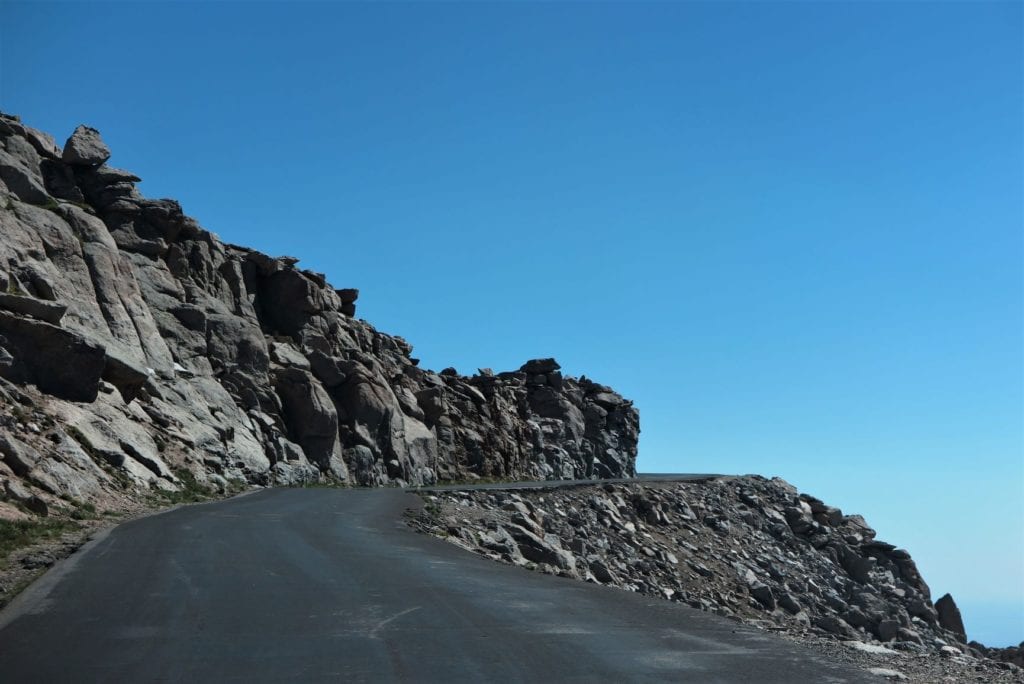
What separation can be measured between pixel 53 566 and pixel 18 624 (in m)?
4.06

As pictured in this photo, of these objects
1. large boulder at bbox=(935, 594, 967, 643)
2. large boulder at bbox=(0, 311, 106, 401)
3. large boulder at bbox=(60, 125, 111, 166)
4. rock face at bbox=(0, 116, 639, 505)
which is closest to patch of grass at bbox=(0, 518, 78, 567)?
rock face at bbox=(0, 116, 639, 505)

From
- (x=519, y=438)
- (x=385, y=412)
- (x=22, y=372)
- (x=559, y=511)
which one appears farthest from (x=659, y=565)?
(x=519, y=438)

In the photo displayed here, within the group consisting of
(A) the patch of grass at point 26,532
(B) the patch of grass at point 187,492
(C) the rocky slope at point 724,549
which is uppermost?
(C) the rocky slope at point 724,549

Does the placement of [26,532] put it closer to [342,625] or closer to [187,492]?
[342,625]

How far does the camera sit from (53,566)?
46.6 ft

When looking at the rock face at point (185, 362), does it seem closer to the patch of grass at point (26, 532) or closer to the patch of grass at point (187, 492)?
the patch of grass at point (187, 492)

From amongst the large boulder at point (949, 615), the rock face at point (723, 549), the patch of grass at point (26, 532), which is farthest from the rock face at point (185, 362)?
the large boulder at point (949, 615)

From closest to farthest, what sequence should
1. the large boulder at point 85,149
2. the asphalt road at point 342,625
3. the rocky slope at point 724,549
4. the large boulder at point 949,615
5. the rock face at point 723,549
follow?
1. the asphalt road at point 342,625
2. the rocky slope at point 724,549
3. the rock face at point 723,549
4. the large boulder at point 85,149
5. the large boulder at point 949,615

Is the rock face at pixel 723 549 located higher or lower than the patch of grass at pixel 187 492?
higher

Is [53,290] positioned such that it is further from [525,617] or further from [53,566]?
[525,617]

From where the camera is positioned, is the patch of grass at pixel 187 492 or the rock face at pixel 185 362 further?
the rock face at pixel 185 362

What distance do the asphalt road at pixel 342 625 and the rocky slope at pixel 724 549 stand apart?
6526mm

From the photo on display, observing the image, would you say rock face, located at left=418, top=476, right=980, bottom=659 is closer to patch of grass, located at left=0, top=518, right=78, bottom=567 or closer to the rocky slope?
the rocky slope

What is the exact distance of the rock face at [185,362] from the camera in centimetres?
2689
